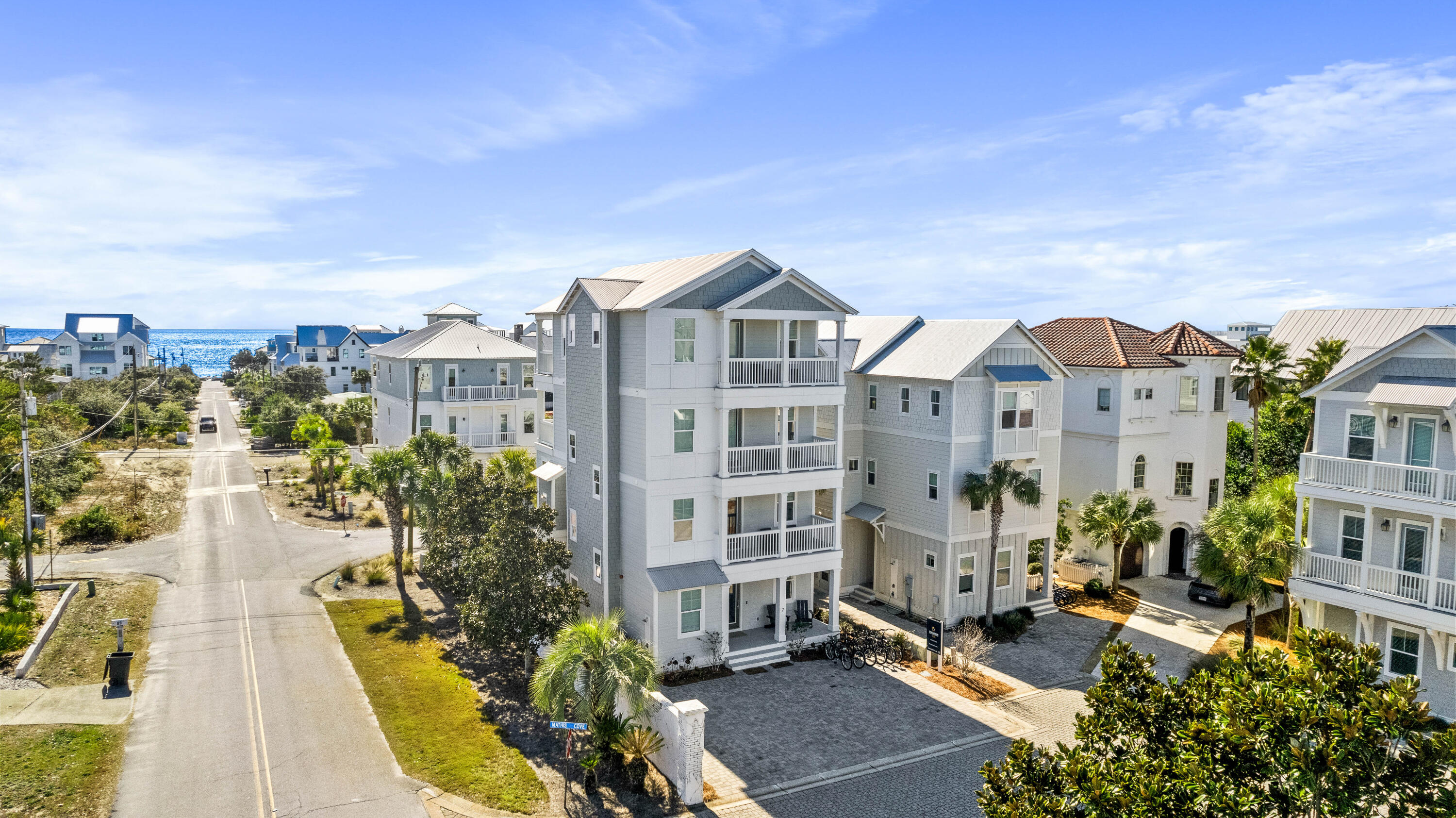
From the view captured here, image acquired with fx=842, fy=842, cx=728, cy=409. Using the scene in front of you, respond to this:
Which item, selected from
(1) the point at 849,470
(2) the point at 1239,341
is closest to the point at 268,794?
(1) the point at 849,470

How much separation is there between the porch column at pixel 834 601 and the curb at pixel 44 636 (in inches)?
878

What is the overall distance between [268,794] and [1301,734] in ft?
58.6

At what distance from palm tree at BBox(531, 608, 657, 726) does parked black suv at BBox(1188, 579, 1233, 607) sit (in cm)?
2298

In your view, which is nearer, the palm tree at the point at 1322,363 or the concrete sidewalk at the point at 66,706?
the concrete sidewalk at the point at 66,706

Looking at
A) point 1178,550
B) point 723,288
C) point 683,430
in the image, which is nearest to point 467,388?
point 683,430

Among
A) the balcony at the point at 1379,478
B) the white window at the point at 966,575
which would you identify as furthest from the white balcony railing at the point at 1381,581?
the white window at the point at 966,575

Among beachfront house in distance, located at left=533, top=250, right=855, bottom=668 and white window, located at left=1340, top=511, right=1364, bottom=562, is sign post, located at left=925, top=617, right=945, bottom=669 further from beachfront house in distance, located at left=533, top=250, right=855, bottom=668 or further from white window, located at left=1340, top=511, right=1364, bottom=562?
white window, located at left=1340, top=511, right=1364, bottom=562

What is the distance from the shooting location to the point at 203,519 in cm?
4156

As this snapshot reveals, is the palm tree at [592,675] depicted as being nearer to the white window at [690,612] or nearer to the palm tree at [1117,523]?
the white window at [690,612]

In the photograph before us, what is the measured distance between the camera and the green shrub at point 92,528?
3709 centimetres

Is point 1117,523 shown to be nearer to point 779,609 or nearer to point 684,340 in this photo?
point 779,609

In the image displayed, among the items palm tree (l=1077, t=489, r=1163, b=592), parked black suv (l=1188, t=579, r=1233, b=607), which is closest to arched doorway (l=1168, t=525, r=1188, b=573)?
palm tree (l=1077, t=489, r=1163, b=592)

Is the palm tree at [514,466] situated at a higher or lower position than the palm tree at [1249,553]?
higher

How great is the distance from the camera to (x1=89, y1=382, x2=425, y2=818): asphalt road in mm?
16984
